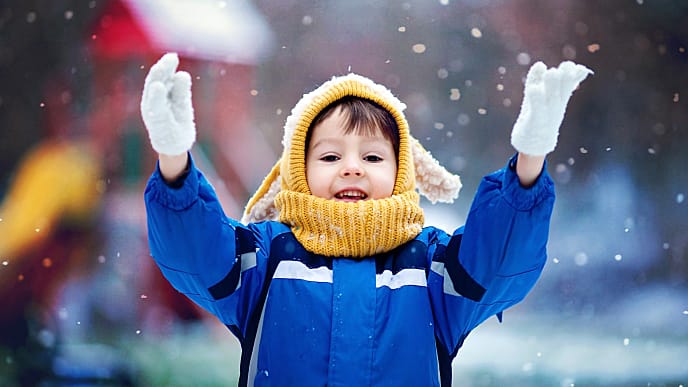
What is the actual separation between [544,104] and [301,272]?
0.44 m

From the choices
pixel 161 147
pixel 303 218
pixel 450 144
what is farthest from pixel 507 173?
pixel 450 144

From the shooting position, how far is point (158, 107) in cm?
96

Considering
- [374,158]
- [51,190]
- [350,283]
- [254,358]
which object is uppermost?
[51,190]

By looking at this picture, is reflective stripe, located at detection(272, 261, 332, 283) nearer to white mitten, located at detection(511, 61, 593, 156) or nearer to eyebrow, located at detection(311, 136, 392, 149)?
eyebrow, located at detection(311, 136, 392, 149)

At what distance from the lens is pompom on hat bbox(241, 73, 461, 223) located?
1.29 metres

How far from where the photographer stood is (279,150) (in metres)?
2.70

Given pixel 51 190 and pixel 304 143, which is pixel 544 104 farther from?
pixel 51 190

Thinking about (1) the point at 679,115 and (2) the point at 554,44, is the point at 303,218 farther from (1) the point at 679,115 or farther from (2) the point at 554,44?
(1) the point at 679,115

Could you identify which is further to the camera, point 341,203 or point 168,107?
point 341,203

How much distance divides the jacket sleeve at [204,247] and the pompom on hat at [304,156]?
152mm

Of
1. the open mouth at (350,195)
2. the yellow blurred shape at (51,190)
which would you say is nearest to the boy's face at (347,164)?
the open mouth at (350,195)

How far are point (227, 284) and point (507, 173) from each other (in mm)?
437

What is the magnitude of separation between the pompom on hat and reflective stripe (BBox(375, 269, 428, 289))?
0.50 feet

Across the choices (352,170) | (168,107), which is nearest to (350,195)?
(352,170)
